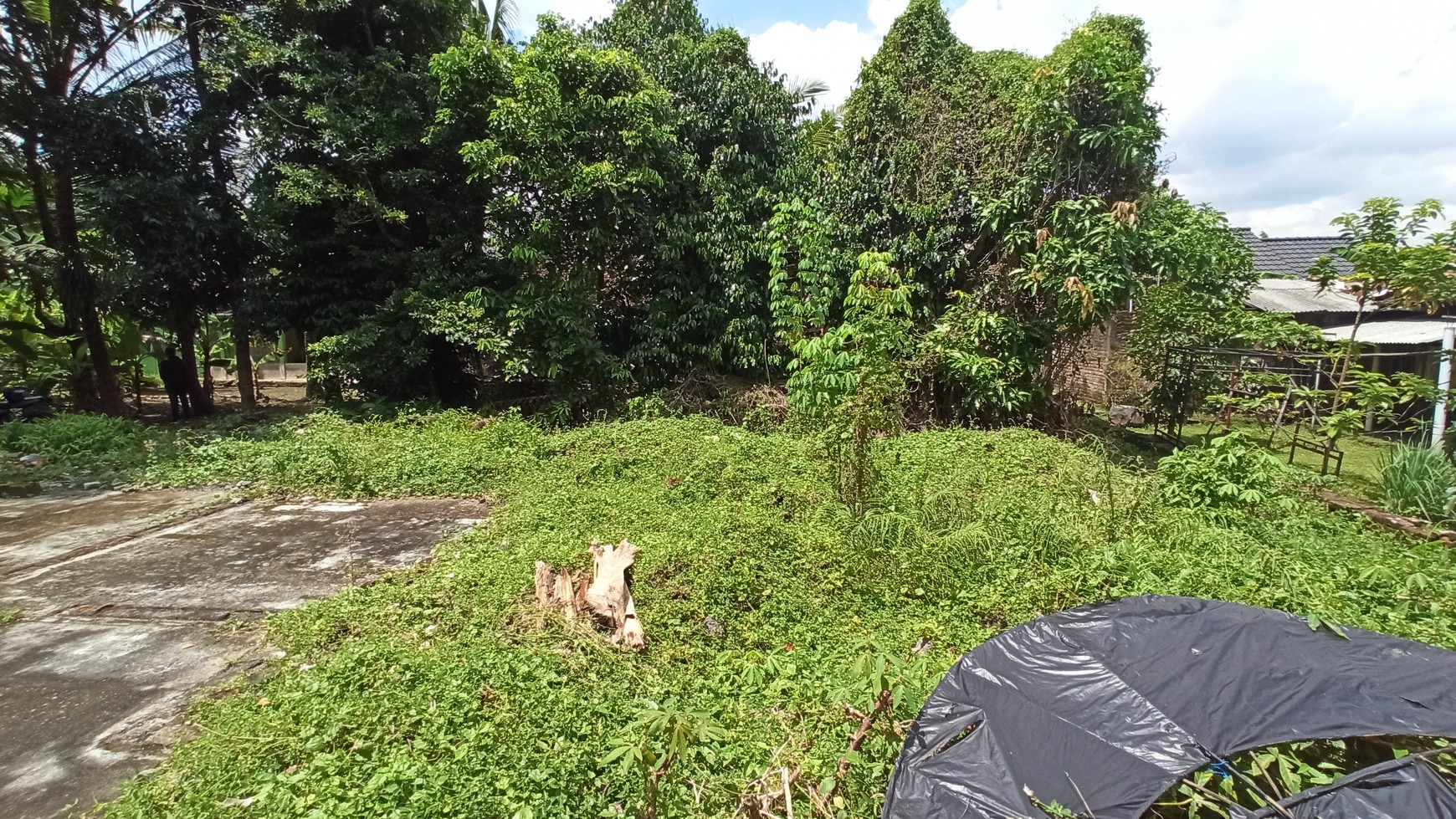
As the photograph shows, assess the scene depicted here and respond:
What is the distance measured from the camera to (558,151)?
28.4 ft

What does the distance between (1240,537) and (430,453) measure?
724 centimetres

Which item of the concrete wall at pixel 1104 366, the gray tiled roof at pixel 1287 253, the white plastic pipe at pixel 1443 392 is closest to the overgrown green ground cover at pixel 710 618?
the white plastic pipe at pixel 1443 392

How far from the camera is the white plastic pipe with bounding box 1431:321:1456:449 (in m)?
5.73

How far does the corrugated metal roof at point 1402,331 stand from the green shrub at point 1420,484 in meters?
3.38

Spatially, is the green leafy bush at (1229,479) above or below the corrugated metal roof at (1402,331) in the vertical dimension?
below

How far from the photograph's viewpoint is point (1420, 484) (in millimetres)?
5359

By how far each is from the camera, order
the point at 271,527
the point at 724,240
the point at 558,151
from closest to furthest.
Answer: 1. the point at 271,527
2. the point at 558,151
3. the point at 724,240

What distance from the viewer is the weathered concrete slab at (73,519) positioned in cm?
529

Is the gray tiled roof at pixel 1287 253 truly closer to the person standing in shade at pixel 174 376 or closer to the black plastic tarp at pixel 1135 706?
the black plastic tarp at pixel 1135 706

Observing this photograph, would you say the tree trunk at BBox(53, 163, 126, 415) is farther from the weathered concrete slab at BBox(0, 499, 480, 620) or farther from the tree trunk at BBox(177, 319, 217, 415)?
the weathered concrete slab at BBox(0, 499, 480, 620)

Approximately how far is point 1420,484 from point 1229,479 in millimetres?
1507

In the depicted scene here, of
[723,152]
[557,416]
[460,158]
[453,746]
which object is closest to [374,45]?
[460,158]

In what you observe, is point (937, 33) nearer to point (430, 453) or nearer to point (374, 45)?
point (374, 45)

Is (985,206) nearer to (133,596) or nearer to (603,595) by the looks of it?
(603,595)
